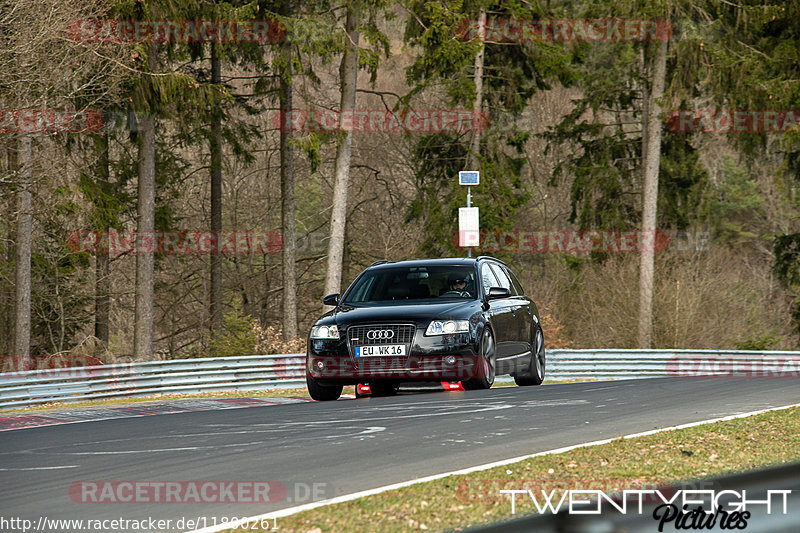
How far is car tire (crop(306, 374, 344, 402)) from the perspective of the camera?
556 inches

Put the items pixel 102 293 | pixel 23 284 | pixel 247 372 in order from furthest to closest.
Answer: pixel 102 293
pixel 23 284
pixel 247 372

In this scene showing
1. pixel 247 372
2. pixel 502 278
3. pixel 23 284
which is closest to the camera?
pixel 502 278

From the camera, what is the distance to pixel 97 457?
962 cm

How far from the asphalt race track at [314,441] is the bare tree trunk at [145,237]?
15.0 meters

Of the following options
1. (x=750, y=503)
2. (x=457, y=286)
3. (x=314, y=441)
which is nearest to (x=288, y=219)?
(x=457, y=286)

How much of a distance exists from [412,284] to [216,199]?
22.9 m

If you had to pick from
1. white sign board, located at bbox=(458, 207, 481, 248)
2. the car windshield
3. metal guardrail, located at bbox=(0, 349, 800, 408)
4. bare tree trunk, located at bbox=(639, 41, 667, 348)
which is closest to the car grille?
the car windshield

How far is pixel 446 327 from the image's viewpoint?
12969mm

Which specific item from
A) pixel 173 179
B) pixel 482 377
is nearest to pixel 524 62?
pixel 173 179

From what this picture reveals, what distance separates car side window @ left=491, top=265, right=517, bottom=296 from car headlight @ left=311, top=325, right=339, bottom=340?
10.6 feet

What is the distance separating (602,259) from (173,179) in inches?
595

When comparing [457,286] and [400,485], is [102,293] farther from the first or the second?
[400,485]

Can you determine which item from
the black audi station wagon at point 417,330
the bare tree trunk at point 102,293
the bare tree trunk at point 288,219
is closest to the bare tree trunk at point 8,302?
the bare tree trunk at point 102,293

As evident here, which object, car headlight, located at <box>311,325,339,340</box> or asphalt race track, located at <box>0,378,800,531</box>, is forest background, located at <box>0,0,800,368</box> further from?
asphalt race track, located at <box>0,378,800,531</box>
